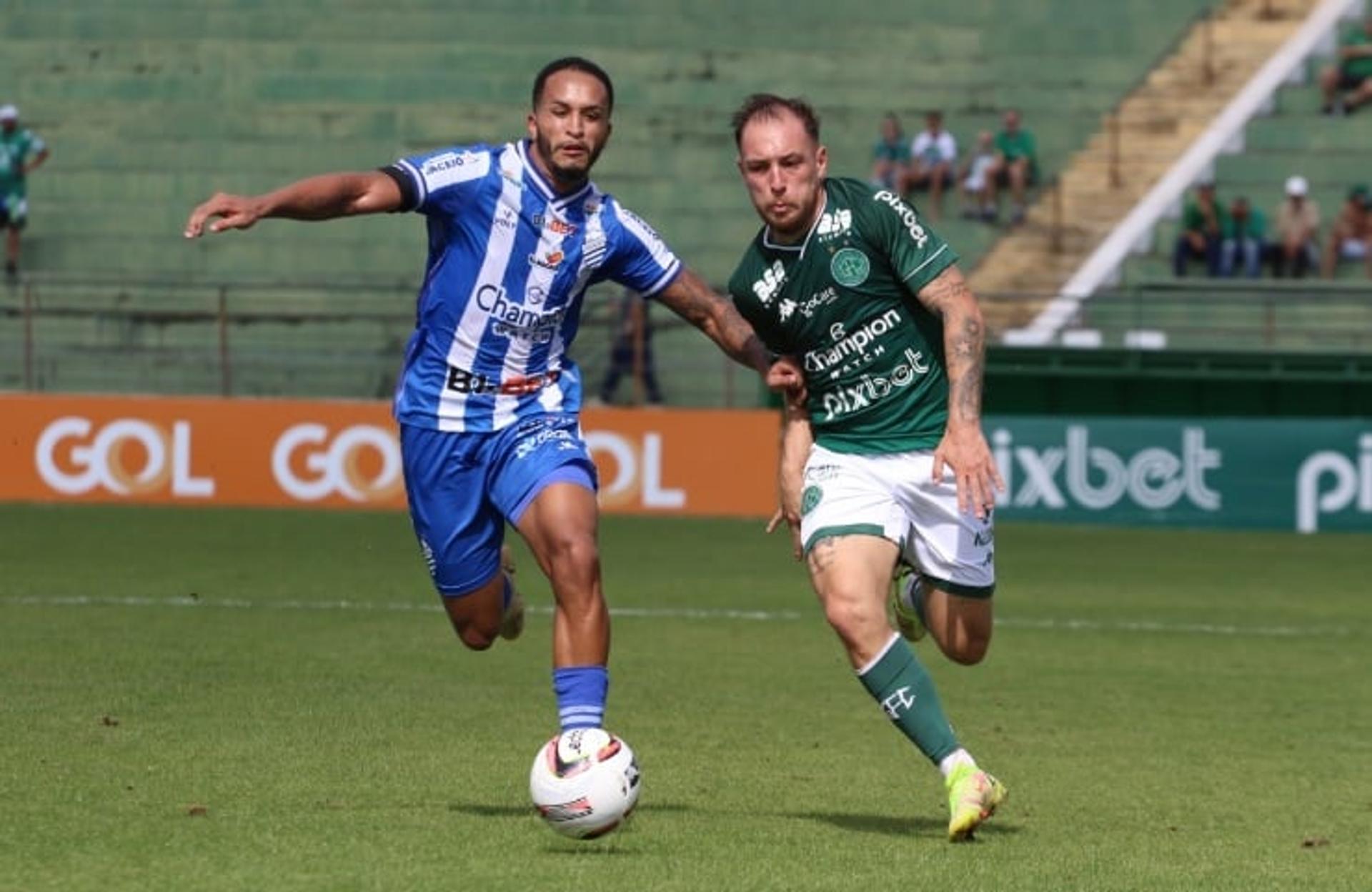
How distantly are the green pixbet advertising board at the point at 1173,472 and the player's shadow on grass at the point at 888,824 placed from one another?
15884 mm

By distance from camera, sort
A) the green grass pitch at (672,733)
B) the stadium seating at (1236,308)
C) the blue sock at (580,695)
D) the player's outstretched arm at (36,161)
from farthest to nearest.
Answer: the player's outstretched arm at (36,161), the stadium seating at (1236,308), the blue sock at (580,695), the green grass pitch at (672,733)

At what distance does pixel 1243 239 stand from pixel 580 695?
22.7m

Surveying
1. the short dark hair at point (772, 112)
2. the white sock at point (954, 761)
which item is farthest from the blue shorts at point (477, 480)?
the white sock at point (954, 761)

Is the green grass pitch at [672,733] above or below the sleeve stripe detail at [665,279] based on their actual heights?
below

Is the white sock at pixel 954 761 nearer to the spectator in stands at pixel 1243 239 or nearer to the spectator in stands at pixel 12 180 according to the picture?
the spectator in stands at pixel 1243 239

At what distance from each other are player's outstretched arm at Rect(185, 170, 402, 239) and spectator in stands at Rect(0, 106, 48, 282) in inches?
930

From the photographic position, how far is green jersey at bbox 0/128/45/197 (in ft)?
103

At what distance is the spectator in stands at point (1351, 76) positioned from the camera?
32.2 meters

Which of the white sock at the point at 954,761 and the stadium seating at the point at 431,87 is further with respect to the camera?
the stadium seating at the point at 431,87

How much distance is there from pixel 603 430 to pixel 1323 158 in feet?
36.8

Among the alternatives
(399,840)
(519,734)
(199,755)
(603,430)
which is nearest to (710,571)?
(603,430)

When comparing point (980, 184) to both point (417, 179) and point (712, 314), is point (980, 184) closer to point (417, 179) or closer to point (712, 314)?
point (712, 314)

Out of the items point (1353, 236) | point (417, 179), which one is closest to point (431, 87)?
point (1353, 236)

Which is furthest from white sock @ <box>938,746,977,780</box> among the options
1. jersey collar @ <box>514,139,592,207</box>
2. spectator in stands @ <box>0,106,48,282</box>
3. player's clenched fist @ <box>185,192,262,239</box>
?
spectator in stands @ <box>0,106,48,282</box>
